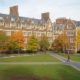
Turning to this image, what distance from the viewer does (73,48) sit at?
80.0 meters

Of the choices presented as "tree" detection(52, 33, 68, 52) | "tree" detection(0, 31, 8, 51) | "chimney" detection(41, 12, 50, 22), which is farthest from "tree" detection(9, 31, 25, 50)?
"chimney" detection(41, 12, 50, 22)

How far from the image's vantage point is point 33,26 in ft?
279

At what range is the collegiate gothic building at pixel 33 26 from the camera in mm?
76938

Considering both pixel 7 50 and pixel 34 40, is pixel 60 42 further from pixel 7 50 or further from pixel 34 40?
pixel 7 50

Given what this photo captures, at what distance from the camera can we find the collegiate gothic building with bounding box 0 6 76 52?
76.9 m

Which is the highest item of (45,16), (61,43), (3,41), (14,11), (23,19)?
(14,11)

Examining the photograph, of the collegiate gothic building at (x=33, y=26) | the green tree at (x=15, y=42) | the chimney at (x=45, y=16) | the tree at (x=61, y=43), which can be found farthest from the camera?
the chimney at (x=45, y=16)

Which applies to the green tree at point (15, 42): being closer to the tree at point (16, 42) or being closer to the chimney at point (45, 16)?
the tree at point (16, 42)

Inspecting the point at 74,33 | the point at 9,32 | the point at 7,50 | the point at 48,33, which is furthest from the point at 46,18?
the point at 7,50

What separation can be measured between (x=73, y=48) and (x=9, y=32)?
19.6m

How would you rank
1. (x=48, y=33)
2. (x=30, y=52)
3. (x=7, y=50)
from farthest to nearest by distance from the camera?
(x=48, y=33), (x=30, y=52), (x=7, y=50)

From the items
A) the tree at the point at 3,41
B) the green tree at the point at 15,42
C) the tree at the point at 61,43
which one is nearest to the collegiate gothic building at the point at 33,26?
the tree at the point at 61,43

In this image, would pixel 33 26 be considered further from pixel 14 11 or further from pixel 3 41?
pixel 3 41

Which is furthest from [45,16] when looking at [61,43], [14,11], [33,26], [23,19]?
[61,43]
